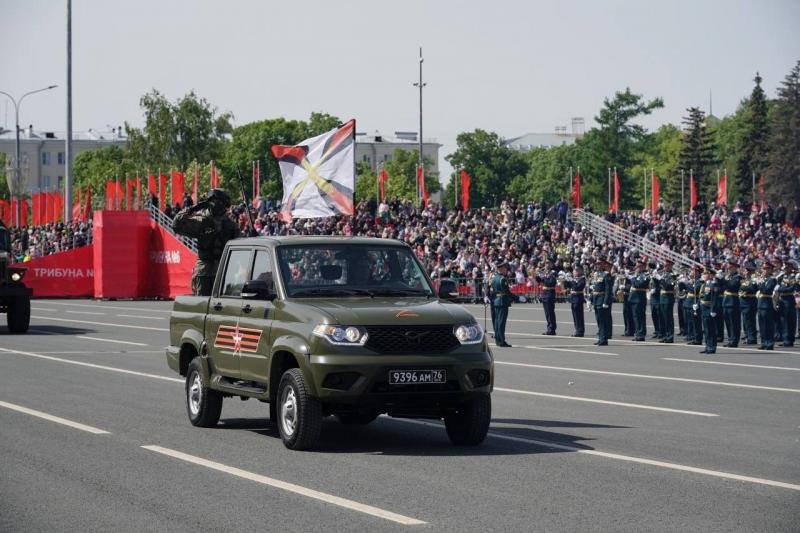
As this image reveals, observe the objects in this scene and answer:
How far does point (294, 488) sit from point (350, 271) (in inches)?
127

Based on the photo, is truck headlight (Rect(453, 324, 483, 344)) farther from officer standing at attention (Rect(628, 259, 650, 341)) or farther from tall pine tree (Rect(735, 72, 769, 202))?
tall pine tree (Rect(735, 72, 769, 202))

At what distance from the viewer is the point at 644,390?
17.2 metres

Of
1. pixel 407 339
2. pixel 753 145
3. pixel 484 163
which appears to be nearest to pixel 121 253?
pixel 407 339

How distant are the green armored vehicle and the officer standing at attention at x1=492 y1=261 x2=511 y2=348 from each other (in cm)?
1101

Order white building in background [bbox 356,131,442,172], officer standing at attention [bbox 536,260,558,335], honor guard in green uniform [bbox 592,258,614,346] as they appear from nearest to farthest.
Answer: honor guard in green uniform [bbox 592,258,614,346] → officer standing at attention [bbox 536,260,558,335] → white building in background [bbox 356,131,442,172]

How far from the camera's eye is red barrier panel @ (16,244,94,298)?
180 ft

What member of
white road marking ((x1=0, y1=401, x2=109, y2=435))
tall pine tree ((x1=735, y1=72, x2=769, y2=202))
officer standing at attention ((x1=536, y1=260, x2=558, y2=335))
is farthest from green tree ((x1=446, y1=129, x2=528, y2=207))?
white road marking ((x1=0, y1=401, x2=109, y2=435))

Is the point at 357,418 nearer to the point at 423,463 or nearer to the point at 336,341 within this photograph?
the point at 336,341

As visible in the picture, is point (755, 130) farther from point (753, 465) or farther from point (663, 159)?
point (753, 465)

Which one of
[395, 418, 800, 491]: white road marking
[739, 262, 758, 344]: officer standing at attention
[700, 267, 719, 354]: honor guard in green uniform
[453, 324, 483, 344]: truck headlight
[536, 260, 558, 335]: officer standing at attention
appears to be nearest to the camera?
[395, 418, 800, 491]: white road marking

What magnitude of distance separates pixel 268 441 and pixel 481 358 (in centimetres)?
223

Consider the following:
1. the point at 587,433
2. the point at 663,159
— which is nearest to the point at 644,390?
the point at 587,433

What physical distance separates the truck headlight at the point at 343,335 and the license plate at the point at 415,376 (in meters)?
0.38

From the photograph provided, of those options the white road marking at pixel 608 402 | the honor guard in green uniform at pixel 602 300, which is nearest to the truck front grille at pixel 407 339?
the white road marking at pixel 608 402
